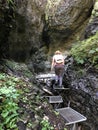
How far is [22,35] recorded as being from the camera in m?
14.1

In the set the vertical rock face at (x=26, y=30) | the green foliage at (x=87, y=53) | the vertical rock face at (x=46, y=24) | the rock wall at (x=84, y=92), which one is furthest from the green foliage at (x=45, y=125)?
the vertical rock face at (x=46, y=24)

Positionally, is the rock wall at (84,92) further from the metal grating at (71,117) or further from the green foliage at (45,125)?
the green foliage at (45,125)

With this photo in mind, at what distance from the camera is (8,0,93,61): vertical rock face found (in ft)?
44.4

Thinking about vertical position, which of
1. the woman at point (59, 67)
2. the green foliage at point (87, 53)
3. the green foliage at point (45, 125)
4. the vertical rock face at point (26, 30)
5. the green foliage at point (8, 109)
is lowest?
the green foliage at point (45, 125)

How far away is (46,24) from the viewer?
17766 mm

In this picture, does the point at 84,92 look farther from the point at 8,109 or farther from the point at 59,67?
the point at 8,109

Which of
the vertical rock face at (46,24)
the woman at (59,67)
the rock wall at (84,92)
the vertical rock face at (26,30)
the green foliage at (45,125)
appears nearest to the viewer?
the green foliage at (45,125)

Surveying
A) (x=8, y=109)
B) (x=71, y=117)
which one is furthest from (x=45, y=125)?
(x=71, y=117)

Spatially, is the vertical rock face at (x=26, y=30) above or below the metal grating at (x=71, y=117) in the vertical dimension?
above

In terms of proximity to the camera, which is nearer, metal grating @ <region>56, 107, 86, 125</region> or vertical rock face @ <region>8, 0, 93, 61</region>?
metal grating @ <region>56, 107, 86, 125</region>

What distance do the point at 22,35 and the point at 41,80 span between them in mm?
3987

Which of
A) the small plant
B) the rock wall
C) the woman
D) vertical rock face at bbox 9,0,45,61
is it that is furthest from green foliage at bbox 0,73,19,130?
vertical rock face at bbox 9,0,45,61

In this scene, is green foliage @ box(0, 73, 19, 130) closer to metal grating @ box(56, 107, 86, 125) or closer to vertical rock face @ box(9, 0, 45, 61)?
metal grating @ box(56, 107, 86, 125)

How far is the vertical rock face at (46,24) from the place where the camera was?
44.4 feet
